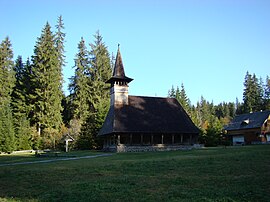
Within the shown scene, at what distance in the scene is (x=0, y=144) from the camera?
38.5 meters

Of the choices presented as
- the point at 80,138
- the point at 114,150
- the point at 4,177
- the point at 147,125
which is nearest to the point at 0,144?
the point at 80,138

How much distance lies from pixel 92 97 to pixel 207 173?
44.8 meters

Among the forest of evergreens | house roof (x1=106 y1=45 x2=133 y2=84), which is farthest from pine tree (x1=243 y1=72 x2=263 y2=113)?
house roof (x1=106 y1=45 x2=133 y2=84)

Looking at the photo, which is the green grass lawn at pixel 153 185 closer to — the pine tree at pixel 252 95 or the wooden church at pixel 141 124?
the wooden church at pixel 141 124

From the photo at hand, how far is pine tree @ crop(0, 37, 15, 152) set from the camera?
3866 centimetres

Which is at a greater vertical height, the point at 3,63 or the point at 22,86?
the point at 3,63

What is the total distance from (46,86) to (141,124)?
67.7 feet

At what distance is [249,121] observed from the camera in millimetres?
51938

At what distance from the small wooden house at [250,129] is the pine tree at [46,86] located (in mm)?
30618

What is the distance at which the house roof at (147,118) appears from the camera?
36125mm

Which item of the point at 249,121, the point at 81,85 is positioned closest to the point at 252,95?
the point at 249,121

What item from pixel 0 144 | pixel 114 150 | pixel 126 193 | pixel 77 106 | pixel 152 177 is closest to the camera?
pixel 126 193

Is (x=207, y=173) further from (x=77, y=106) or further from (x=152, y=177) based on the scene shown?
(x=77, y=106)

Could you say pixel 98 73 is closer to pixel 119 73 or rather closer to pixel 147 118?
pixel 119 73
